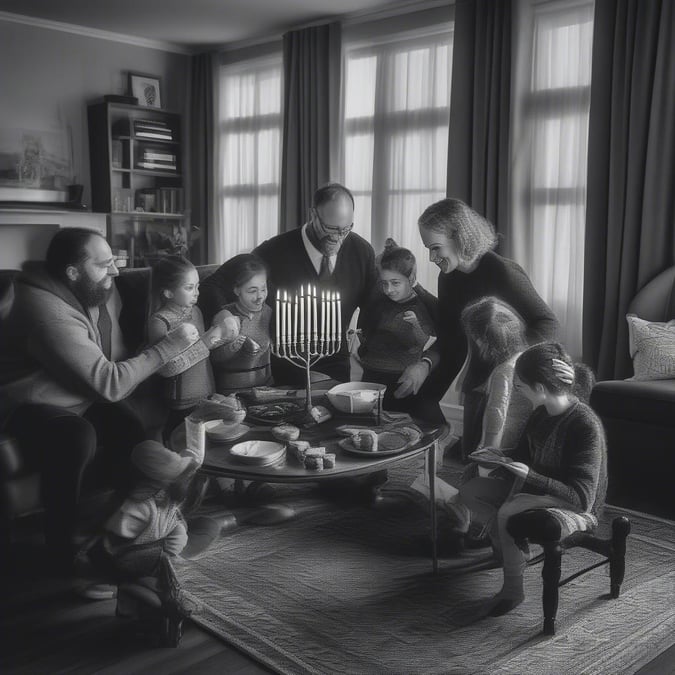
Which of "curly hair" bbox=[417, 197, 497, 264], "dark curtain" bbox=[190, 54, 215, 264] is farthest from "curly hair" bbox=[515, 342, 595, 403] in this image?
"dark curtain" bbox=[190, 54, 215, 264]

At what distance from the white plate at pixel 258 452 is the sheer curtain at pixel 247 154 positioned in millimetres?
3655

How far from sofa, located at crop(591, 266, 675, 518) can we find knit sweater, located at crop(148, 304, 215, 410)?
1774 mm

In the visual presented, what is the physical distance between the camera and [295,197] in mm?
5301

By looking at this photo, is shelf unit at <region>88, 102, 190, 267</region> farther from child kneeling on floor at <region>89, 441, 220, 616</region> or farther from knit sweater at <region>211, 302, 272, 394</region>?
child kneeling on floor at <region>89, 441, 220, 616</region>

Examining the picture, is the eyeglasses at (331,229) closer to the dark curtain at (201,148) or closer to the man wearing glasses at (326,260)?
the man wearing glasses at (326,260)

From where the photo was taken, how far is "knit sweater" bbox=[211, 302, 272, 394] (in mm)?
2531

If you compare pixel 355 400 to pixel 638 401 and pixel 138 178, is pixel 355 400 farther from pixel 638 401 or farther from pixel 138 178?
pixel 138 178

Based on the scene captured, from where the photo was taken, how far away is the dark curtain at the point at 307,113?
16.5 ft

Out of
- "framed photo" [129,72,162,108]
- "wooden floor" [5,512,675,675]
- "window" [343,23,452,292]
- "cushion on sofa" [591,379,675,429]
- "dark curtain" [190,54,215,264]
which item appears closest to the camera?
"wooden floor" [5,512,675,675]

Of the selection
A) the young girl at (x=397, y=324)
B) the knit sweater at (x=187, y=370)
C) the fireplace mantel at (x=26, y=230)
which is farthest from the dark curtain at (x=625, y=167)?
the fireplace mantel at (x=26, y=230)

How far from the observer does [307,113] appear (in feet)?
16.9

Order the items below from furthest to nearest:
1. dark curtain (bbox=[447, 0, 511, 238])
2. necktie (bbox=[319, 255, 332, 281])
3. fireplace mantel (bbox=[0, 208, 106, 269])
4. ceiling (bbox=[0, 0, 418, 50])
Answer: fireplace mantel (bbox=[0, 208, 106, 269]), ceiling (bbox=[0, 0, 418, 50]), dark curtain (bbox=[447, 0, 511, 238]), necktie (bbox=[319, 255, 332, 281])

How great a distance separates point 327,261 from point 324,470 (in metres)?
1.12

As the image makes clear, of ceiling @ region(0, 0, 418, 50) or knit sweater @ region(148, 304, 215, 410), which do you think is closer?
knit sweater @ region(148, 304, 215, 410)
